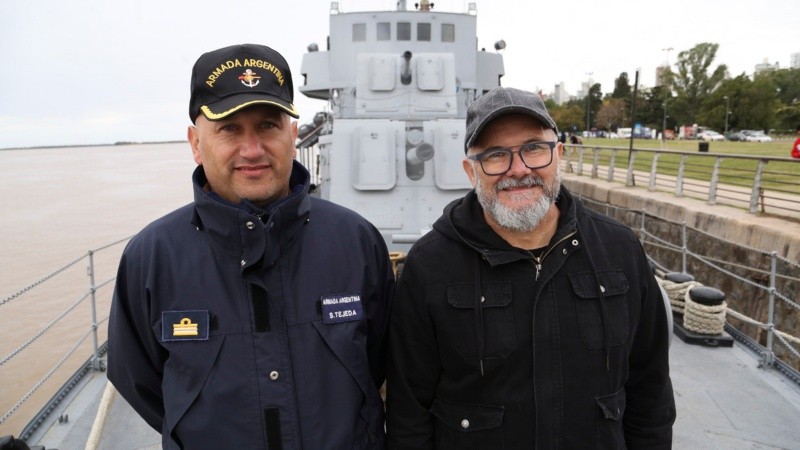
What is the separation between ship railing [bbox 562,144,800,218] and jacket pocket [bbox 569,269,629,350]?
6.70 meters

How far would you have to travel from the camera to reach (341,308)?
5.94 feet

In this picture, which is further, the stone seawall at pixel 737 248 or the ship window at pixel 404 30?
the ship window at pixel 404 30

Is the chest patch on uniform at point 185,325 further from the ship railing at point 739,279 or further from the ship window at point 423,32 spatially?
the ship window at point 423,32

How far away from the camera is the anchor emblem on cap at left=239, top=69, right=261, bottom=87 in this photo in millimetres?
1758

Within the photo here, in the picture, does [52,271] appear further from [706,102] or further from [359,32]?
[706,102]

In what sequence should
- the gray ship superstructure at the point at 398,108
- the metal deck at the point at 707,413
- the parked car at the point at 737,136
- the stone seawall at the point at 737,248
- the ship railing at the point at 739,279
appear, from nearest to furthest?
the metal deck at the point at 707,413 → the gray ship superstructure at the point at 398,108 → the ship railing at the point at 739,279 → the stone seawall at the point at 737,248 → the parked car at the point at 737,136

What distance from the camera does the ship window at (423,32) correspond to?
10.1 metres

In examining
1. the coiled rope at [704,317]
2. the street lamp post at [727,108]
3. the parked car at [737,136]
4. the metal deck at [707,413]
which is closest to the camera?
the metal deck at [707,413]

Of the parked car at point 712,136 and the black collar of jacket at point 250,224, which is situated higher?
the parked car at point 712,136

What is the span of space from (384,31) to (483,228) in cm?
887

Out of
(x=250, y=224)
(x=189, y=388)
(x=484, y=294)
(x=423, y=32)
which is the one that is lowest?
(x=189, y=388)

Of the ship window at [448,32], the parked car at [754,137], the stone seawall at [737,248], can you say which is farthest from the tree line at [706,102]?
the ship window at [448,32]

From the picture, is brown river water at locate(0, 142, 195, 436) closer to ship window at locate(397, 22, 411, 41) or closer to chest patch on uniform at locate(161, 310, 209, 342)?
chest patch on uniform at locate(161, 310, 209, 342)

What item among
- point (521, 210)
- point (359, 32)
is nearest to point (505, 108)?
point (521, 210)
